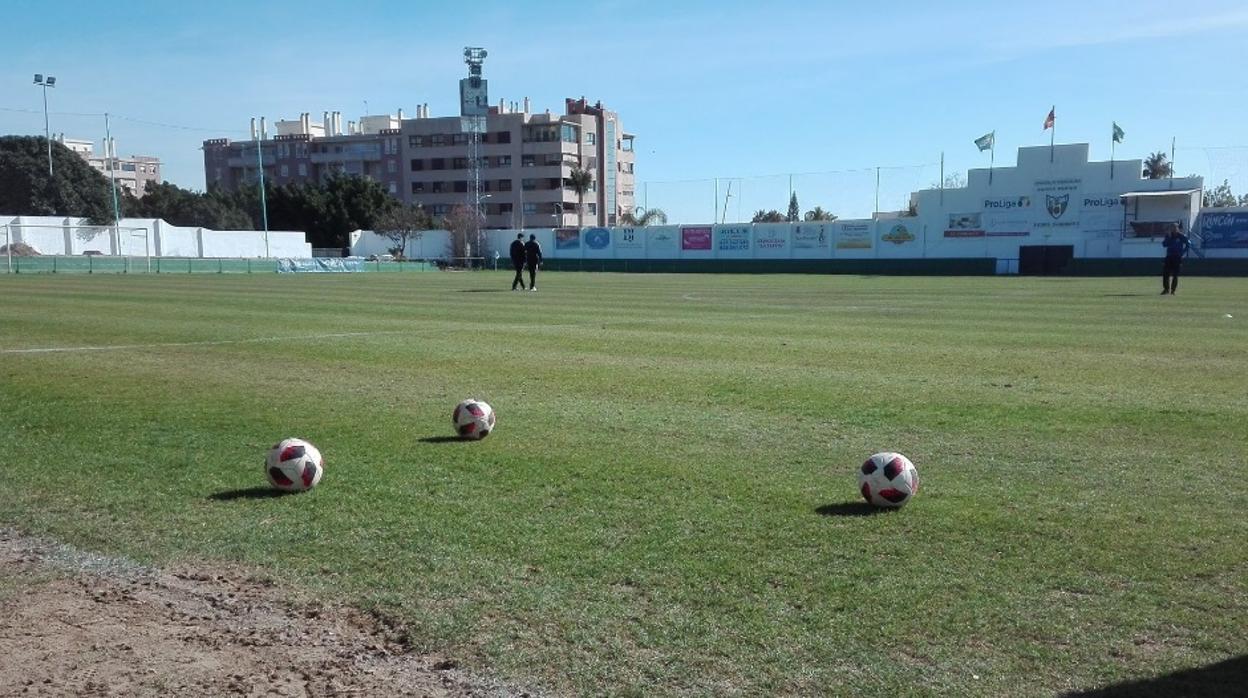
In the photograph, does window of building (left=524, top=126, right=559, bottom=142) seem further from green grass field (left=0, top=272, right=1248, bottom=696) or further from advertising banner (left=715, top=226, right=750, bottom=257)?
green grass field (left=0, top=272, right=1248, bottom=696)

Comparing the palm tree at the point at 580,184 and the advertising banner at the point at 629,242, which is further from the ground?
the palm tree at the point at 580,184

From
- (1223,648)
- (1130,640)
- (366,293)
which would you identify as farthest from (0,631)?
(366,293)

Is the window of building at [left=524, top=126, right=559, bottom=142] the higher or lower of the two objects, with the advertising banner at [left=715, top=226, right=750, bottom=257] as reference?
higher

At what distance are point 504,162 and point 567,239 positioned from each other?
43782 mm

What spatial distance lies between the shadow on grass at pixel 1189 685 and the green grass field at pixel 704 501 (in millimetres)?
99

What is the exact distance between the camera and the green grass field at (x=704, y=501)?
4160mm

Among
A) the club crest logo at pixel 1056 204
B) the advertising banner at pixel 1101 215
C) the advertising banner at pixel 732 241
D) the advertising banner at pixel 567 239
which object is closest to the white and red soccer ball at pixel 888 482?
the advertising banner at pixel 1101 215

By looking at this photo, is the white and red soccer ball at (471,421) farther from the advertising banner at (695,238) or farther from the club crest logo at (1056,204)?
the advertising banner at (695,238)

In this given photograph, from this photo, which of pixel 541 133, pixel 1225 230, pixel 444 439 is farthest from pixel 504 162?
pixel 444 439

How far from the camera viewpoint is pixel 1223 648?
4016 millimetres

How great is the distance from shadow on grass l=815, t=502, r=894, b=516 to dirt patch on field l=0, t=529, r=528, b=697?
2849 mm

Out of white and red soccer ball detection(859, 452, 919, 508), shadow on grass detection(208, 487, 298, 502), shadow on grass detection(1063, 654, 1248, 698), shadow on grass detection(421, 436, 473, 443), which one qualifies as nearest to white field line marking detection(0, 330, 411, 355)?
shadow on grass detection(421, 436, 473, 443)

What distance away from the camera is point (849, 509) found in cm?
608

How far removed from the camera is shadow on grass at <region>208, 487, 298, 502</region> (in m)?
6.57
